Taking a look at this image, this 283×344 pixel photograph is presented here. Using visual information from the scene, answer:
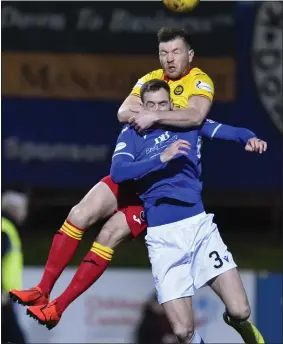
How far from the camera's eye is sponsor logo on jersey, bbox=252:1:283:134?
11.6 metres

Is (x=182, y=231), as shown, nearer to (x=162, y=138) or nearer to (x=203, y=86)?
(x=162, y=138)

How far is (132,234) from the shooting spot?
287 inches

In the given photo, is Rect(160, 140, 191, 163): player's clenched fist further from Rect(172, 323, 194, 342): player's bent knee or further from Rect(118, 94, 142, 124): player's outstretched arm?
Rect(172, 323, 194, 342): player's bent knee

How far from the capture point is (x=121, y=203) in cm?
721

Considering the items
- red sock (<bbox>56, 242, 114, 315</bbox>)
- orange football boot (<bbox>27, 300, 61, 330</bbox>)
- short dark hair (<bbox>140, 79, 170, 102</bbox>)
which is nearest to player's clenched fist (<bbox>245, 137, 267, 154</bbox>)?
short dark hair (<bbox>140, 79, 170, 102</bbox>)

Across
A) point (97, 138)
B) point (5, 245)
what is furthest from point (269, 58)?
point (5, 245)

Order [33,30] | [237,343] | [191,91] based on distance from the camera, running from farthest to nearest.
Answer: [33,30] → [237,343] → [191,91]

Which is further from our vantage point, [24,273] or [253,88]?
[253,88]

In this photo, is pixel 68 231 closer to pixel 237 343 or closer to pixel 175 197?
pixel 175 197

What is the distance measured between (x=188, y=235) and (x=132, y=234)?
1.15 ft

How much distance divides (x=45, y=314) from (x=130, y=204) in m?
0.80

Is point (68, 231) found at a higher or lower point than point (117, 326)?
higher

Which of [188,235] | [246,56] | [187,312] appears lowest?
[187,312]

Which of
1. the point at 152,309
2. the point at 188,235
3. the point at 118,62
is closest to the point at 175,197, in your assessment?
the point at 188,235
